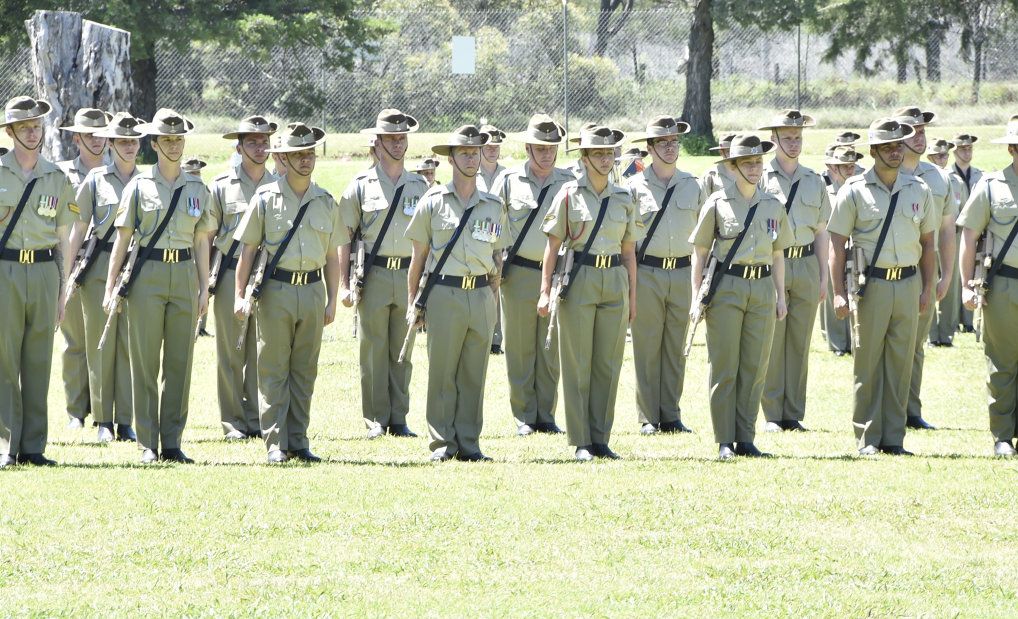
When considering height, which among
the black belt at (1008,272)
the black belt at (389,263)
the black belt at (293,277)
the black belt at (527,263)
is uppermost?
the black belt at (293,277)

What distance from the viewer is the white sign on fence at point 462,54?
25.8 metres

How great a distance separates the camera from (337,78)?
27.8 m

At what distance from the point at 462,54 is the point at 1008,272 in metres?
16.0

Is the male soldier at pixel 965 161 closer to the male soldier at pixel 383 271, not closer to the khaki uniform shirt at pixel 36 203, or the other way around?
the male soldier at pixel 383 271

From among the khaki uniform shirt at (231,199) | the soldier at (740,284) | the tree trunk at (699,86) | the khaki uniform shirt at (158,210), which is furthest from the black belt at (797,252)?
the tree trunk at (699,86)

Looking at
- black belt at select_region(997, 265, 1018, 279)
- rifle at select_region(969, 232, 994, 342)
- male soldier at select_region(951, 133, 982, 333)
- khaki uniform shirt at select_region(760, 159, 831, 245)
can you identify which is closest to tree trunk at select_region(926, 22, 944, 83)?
male soldier at select_region(951, 133, 982, 333)

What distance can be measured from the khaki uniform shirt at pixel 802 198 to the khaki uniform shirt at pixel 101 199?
5.09m

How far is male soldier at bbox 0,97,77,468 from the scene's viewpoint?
33.8 ft

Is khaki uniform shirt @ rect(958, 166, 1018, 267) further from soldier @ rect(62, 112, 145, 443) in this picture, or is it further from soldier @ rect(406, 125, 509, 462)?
soldier @ rect(62, 112, 145, 443)

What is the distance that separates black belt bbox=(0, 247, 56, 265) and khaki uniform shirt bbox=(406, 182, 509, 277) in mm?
2391

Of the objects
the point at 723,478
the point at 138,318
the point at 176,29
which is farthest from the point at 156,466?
the point at 176,29

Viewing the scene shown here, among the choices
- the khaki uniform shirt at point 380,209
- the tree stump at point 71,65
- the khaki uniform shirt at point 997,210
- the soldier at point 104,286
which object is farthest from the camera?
the tree stump at point 71,65

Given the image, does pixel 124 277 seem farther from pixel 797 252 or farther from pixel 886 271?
pixel 797 252

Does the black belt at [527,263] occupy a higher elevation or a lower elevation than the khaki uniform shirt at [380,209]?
lower
